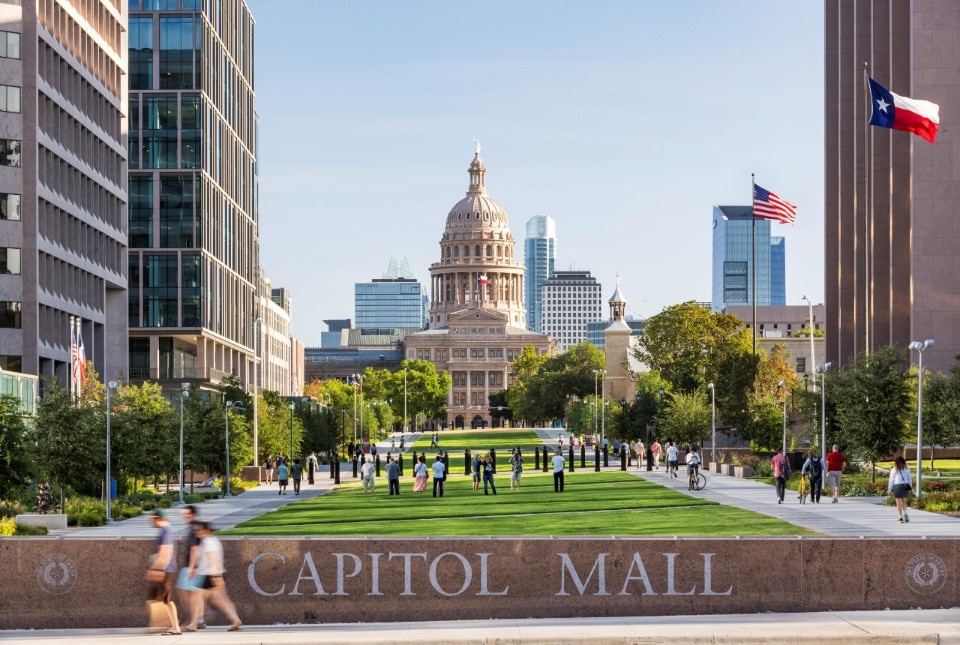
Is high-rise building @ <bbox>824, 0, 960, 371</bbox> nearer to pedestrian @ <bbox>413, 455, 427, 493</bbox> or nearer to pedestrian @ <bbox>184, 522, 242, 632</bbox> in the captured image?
pedestrian @ <bbox>413, 455, 427, 493</bbox>

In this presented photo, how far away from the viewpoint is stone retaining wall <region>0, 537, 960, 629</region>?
22.1 m

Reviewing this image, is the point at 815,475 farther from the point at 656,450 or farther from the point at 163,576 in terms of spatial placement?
the point at 656,450

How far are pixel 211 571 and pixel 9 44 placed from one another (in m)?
52.2

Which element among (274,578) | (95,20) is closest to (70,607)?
(274,578)

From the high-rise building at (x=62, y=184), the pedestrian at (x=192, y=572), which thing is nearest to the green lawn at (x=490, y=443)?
the high-rise building at (x=62, y=184)

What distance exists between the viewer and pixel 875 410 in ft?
182

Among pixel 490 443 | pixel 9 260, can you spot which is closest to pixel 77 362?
pixel 9 260

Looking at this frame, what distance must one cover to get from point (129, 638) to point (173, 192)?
3265 inches

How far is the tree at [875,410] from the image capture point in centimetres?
5541

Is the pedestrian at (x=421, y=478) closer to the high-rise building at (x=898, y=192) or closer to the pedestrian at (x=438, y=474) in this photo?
the pedestrian at (x=438, y=474)

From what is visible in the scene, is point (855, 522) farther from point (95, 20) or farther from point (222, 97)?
point (222, 97)

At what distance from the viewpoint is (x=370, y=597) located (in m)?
22.2

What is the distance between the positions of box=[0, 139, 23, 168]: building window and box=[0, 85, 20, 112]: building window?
1.44m

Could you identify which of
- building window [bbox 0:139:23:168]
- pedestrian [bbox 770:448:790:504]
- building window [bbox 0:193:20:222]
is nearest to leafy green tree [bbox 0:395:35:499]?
pedestrian [bbox 770:448:790:504]
